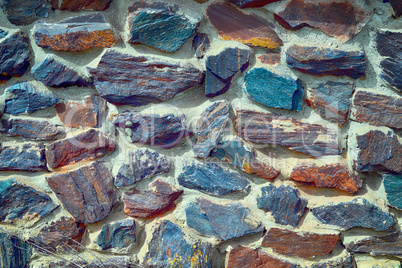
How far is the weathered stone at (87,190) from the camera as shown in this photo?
39.0 inches

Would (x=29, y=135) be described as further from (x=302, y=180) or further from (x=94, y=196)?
(x=302, y=180)

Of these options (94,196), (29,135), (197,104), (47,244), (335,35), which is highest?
(335,35)

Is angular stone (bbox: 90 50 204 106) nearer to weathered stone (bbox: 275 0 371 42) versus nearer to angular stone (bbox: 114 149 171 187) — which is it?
angular stone (bbox: 114 149 171 187)

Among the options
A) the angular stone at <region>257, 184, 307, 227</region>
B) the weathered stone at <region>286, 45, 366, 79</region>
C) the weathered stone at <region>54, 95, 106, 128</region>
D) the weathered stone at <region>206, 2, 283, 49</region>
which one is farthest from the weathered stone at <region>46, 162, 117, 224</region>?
the weathered stone at <region>286, 45, 366, 79</region>

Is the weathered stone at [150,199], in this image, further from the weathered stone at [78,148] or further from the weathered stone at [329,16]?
the weathered stone at [329,16]

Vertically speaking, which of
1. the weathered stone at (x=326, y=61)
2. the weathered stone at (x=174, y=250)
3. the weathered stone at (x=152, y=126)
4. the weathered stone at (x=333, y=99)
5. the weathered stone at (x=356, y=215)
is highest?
the weathered stone at (x=326, y=61)

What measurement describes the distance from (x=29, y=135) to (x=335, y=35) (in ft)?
3.36

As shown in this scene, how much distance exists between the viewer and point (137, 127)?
0.98 meters

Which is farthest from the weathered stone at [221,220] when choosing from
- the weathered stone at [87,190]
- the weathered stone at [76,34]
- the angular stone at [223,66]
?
the weathered stone at [76,34]

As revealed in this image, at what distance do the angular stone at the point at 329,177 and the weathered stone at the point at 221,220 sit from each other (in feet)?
0.66

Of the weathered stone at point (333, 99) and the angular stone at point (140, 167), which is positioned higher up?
the weathered stone at point (333, 99)

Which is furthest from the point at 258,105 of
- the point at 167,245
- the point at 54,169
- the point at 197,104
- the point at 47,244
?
the point at 47,244

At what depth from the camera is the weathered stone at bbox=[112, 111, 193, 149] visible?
978 millimetres

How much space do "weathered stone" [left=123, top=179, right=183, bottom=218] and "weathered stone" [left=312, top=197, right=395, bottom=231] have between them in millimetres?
480
